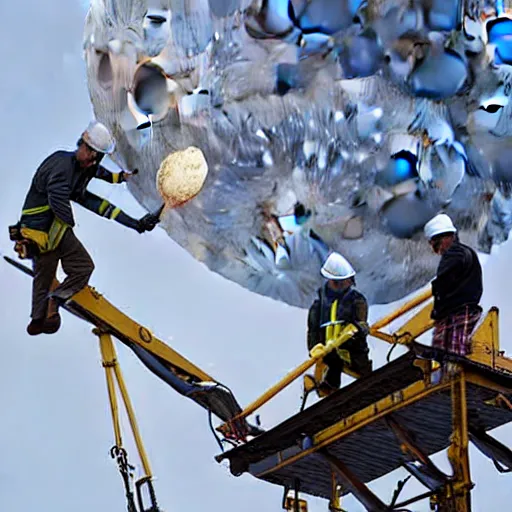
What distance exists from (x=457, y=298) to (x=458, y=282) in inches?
6.0

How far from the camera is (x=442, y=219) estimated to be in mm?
23641

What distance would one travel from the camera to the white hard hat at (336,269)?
2469cm

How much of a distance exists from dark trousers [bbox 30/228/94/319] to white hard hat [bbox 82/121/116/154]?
98cm

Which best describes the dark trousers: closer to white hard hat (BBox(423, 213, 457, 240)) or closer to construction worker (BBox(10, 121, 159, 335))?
construction worker (BBox(10, 121, 159, 335))

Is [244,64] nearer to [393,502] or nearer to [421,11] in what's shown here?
[421,11]

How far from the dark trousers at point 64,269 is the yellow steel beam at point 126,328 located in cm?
13

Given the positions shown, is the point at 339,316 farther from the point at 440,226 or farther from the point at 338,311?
the point at 440,226

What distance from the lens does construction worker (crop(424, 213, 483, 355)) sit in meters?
23.1

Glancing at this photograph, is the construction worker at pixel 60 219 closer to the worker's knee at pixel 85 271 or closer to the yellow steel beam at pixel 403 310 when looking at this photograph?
the worker's knee at pixel 85 271

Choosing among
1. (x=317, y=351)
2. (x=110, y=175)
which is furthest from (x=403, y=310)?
(x=110, y=175)

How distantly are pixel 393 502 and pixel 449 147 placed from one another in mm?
3723

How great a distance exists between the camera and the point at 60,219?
81.1ft

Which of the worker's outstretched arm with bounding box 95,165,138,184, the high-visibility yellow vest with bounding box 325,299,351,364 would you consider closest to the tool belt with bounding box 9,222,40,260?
the worker's outstretched arm with bounding box 95,165,138,184

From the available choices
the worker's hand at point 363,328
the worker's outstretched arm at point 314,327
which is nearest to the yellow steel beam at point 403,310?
the worker's hand at point 363,328
